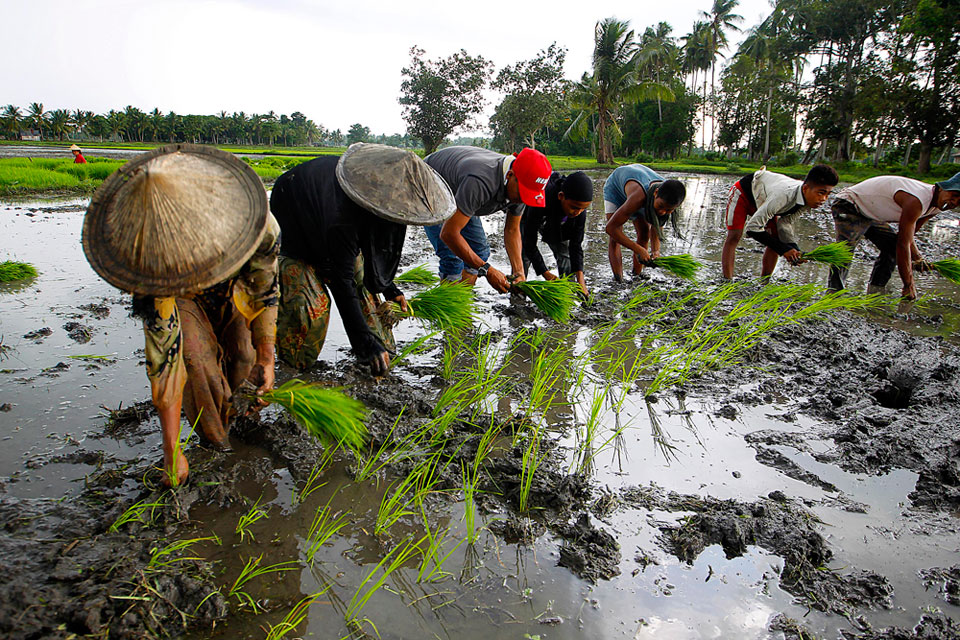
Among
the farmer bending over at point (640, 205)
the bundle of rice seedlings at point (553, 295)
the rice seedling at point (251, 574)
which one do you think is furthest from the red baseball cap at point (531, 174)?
the rice seedling at point (251, 574)

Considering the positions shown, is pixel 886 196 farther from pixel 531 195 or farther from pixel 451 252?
pixel 451 252

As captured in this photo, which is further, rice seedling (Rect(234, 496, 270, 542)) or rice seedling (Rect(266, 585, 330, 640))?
rice seedling (Rect(234, 496, 270, 542))

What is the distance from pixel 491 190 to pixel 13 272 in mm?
4170

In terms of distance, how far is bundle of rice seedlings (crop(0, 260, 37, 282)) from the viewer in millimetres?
4434

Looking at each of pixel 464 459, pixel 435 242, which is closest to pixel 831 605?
pixel 464 459

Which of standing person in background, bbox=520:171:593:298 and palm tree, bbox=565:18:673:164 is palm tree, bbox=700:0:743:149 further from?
standing person in background, bbox=520:171:593:298

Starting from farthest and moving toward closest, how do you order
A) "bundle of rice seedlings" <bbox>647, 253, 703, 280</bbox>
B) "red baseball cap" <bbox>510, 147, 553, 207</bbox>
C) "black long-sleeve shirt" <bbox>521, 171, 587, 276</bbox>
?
"bundle of rice seedlings" <bbox>647, 253, 703, 280</bbox>
"black long-sleeve shirt" <bbox>521, 171, 587, 276</bbox>
"red baseball cap" <bbox>510, 147, 553, 207</bbox>

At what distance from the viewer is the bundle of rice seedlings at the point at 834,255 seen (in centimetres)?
467

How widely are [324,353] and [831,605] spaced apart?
274 centimetres

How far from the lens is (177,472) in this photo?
1782mm

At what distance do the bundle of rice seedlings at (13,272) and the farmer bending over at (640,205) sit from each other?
5.08 meters

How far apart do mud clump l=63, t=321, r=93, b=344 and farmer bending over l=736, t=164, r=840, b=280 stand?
525cm

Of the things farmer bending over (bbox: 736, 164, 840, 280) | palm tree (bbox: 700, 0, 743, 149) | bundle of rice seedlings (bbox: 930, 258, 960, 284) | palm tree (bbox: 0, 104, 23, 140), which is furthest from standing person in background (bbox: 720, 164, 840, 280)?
palm tree (bbox: 0, 104, 23, 140)

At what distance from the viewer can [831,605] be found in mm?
1492
